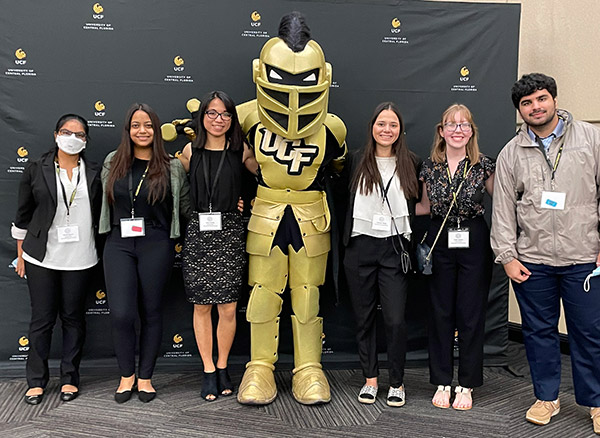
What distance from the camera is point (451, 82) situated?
3.26 meters

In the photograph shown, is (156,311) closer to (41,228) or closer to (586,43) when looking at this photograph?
(41,228)

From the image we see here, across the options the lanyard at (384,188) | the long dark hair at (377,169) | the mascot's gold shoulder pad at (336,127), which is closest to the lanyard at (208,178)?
the mascot's gold shoulder pad at (336,127)

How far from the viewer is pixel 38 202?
8.71ft

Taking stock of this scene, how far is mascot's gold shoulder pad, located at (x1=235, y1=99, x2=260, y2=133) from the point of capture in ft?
9.06

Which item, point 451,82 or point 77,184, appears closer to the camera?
point 77,184

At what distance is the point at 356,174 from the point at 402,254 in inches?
18.5

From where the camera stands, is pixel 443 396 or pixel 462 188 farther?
pixel 443 396

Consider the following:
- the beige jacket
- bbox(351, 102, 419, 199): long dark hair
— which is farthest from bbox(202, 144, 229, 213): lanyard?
the beige jacket

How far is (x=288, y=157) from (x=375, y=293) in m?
0.84

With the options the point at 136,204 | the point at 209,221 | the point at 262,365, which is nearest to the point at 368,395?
the point at 262,365

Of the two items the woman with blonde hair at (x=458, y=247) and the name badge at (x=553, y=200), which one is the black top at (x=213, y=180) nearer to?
the woman with blonde hair at (x=458, y=247)

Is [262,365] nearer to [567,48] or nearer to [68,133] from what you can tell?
[68,133]

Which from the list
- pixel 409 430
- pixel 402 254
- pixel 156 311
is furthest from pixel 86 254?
pixel 409 430

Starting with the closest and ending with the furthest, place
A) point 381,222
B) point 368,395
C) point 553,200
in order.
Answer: point 553,200 < point 381,222 < point 368,395
